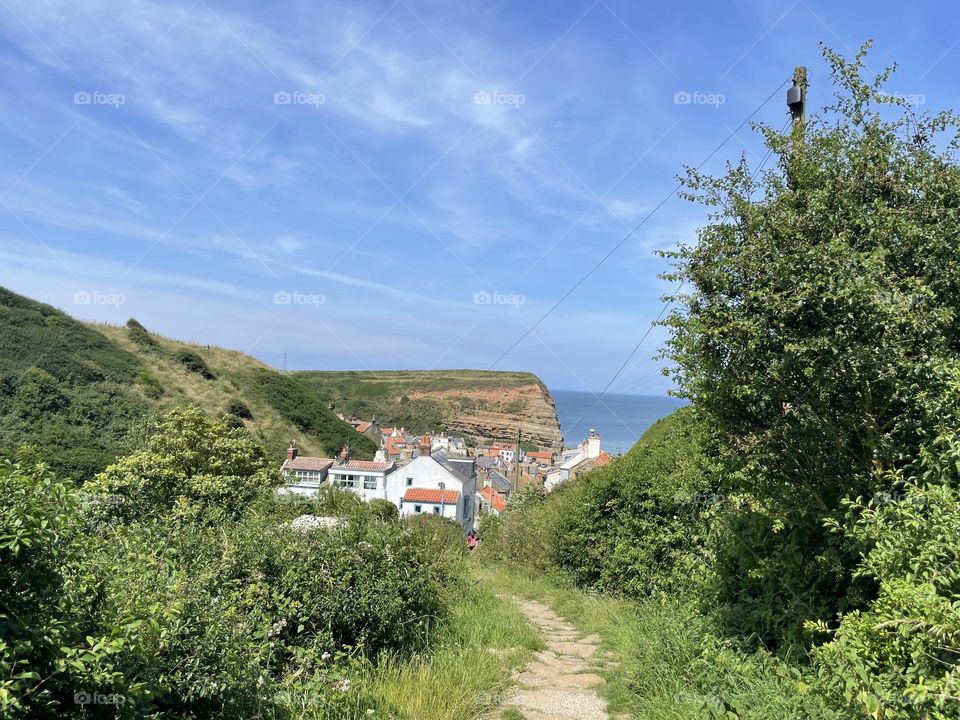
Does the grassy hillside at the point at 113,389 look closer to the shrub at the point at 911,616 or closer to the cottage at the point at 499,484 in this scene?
the cottage at the point at 499,484

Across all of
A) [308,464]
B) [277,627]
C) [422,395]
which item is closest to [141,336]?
[308,464]

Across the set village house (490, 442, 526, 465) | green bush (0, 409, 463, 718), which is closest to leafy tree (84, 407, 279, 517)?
green bush (0, 409, 463, 718)

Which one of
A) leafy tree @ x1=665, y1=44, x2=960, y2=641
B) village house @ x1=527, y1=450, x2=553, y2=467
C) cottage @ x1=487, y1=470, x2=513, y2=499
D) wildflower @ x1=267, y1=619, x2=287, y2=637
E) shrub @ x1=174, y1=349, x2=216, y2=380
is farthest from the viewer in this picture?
village house @ x1=527, y1=450, x2=553, y2=467

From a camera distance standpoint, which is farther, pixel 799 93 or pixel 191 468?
pixel 191 468

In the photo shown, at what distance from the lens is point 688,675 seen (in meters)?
4.93

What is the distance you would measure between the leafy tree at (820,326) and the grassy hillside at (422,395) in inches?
3604

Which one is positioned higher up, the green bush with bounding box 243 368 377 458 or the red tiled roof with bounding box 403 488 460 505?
the green bush with bounding box 243 368 377 458

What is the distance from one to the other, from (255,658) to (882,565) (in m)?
3.62

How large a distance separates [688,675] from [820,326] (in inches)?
116

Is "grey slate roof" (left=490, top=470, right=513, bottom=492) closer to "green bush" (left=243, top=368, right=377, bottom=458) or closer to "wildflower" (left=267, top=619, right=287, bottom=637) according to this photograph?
"green bush" (left=243, top=368, right=377, bottom=458)

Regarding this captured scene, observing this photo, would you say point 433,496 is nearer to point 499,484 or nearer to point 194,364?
point 499,484

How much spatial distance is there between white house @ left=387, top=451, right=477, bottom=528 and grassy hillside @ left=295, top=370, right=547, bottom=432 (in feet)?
167

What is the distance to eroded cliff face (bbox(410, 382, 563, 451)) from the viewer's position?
321 ft

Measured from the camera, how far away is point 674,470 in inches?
378
